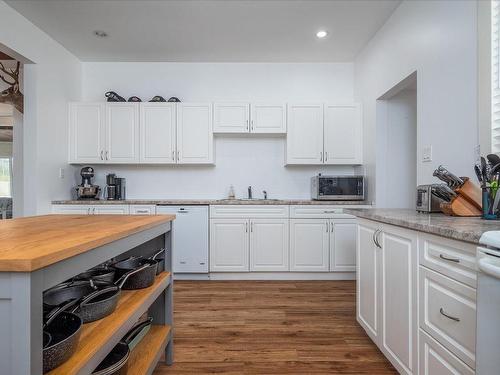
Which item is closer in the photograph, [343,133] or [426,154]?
[426,154]

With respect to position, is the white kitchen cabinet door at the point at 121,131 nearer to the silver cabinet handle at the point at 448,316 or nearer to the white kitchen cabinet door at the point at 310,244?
the white kitchen cabinet door at the point at 310,244

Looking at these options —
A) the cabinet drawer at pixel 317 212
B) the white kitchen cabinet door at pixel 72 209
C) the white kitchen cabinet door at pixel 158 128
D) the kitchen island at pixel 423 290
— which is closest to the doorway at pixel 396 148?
the cabinet drawer at pixel 317 212

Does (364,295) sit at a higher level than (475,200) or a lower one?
lower

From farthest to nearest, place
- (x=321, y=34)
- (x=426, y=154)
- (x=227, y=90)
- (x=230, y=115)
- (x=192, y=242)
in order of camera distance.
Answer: (x=227, y=90), (x=230, y=115), (x=192, y=242), (x=321, y=34), (x=426, y=154)

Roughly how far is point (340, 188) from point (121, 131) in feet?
9.23

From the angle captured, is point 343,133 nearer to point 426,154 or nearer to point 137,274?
point 426,154

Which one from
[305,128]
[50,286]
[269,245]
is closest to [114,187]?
[269,245]

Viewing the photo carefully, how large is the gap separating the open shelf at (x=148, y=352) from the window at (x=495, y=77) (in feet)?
6.90

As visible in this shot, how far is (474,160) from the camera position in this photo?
181cm

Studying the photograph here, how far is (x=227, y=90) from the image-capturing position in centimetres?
404

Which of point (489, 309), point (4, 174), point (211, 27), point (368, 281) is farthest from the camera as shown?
point (4, 174)

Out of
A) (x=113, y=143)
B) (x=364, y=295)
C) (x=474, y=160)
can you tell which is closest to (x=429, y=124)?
(x=474, y=160)

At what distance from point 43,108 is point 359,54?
3.78 meters

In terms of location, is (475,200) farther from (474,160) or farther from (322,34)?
(322,34)
